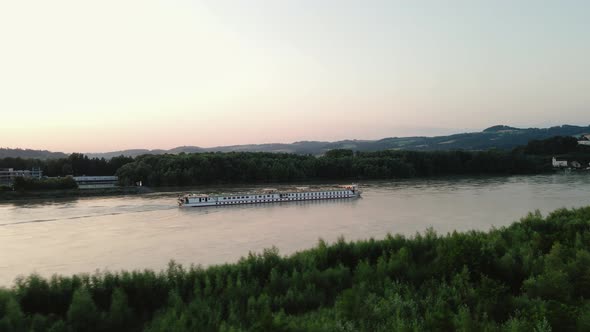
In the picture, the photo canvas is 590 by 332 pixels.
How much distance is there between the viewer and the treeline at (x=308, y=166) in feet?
104

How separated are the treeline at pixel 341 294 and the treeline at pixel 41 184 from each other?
21.8 meters

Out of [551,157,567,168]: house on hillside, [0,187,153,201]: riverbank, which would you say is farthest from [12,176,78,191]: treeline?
[551,157,567,168]: house on hillside

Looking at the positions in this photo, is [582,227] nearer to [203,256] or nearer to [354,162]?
[203,256]

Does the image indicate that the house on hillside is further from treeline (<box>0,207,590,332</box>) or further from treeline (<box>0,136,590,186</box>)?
treeline (<box>0,207,590,332</box>)

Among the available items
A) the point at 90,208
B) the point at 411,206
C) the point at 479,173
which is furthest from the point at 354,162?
the point at 90,208

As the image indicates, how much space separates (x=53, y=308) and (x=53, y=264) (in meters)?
5.10

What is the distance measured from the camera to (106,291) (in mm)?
6793

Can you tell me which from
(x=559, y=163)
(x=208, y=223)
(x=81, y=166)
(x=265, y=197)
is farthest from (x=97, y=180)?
(x=559, y=163)

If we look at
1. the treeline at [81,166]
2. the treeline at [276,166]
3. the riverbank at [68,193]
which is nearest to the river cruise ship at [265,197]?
the riverbank at [68,193]

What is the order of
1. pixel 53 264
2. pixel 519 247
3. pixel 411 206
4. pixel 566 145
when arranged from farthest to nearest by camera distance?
1. pixel 566 145
2. pixel 411 206
3. pixel 53 264
4. pixel 519 247

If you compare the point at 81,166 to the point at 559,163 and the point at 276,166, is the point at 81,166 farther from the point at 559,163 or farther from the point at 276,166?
the point at 559,163

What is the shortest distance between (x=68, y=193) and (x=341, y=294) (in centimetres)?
2321

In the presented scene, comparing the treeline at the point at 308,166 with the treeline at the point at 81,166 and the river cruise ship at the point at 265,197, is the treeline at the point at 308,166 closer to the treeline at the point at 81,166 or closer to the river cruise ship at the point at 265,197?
the treeline at the point at 81,166

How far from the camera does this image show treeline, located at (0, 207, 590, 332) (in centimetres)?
509
